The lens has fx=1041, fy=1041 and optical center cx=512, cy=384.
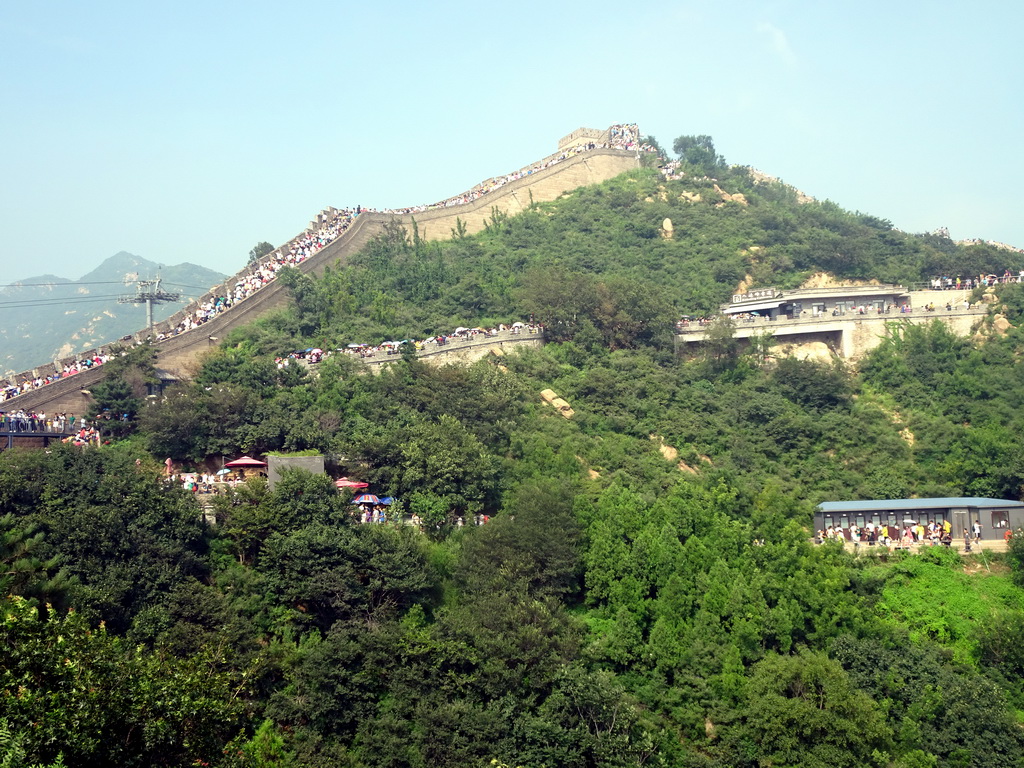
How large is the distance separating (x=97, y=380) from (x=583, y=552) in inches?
673

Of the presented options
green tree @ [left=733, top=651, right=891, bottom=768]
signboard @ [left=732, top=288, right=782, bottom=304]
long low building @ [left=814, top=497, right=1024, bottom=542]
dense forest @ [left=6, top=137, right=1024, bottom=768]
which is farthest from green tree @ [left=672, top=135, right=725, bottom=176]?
green tree @ [left=733, top=651, right=891, bottom=768]

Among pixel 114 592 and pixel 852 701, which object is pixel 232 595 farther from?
pixel 852 701

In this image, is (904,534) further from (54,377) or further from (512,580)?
(54,377)

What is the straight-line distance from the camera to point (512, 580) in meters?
25.1

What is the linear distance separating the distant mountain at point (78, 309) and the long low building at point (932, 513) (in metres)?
68.1

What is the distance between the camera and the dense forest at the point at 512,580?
69.5 ft

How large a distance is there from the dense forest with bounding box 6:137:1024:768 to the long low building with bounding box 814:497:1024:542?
41.3 inches

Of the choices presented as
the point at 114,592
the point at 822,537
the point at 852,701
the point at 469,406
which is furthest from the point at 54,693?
the point at 822,537

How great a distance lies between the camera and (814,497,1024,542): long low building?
29.5 meters

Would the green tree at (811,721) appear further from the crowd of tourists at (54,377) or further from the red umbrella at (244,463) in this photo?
the crowd of tourists at (54,377)

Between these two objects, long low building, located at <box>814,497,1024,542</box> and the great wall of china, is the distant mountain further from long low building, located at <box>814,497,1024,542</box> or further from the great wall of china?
long low building, located at <box>814,497,1024,542</box>

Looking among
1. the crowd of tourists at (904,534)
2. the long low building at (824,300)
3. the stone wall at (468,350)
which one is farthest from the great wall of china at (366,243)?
the crowd of tourists at (904,534)

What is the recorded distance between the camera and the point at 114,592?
2200 cm

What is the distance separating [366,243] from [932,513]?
94.6 feet
